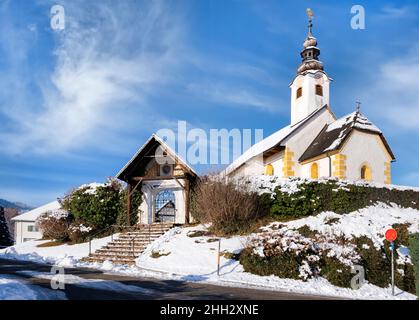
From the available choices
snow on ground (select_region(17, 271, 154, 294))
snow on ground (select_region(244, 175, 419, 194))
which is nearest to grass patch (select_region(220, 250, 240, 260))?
snow on ground (select_region(17, 271, 154, 294))

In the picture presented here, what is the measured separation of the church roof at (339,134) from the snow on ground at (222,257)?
5646 mm

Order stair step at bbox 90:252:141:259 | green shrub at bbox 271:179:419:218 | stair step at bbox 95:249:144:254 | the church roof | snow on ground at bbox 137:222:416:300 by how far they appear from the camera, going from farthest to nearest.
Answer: the church roof
green shrub at bbox 271:179:419:218
stair step at bbox 95:249:144:254
stair step at bbox 90:252:141:259
snow on ground at bbox 137:222:416:300

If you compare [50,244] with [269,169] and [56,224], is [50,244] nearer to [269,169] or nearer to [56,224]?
[56,224]

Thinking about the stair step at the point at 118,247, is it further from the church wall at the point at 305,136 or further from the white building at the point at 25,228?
the white building at the point at 25,228

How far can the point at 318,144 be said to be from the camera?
26766 mm

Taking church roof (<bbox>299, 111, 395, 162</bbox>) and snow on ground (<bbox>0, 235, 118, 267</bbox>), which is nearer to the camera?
snow on ground (<bbox>0, 235, 118, 267</bbox>)

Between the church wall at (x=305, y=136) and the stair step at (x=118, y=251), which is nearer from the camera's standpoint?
the stair step at (x=118, y=251)

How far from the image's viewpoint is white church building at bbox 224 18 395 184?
24.2m

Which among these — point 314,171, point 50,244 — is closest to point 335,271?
point 314,171

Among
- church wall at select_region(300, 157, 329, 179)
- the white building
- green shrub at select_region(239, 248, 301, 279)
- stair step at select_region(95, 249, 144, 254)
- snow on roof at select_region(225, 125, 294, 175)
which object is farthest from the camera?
the white building

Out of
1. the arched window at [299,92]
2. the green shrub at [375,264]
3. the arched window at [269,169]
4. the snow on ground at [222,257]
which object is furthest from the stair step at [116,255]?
the arched window at [299,92]

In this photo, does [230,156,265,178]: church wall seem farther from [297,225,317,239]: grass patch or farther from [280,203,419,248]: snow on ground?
[297,225,317,239]: grass patch

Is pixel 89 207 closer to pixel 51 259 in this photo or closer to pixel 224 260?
pixel 51 259

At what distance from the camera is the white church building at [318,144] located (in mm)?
24250
